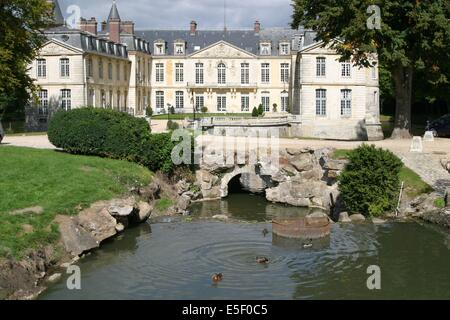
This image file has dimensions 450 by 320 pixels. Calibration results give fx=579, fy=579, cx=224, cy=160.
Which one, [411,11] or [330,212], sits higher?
[411,11]

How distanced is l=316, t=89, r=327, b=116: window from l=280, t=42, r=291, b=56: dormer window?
17015 millimetres

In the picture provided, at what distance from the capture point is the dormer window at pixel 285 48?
61562 millimetres

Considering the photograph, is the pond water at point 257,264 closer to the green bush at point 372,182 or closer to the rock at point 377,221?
the rock at point 377,221

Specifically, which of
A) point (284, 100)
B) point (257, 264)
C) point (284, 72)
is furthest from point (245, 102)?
point (257, 264)

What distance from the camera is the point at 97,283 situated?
14.5 metres

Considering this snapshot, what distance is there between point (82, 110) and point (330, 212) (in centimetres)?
1180

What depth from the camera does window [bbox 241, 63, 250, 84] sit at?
62.3 meters

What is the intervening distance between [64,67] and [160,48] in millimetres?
19198

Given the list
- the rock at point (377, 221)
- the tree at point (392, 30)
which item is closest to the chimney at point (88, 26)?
the tree at point (392, 30)

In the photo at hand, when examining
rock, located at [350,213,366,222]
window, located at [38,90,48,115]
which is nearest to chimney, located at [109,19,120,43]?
window, located at [38,90,48,115]

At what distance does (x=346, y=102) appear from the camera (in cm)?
4566
